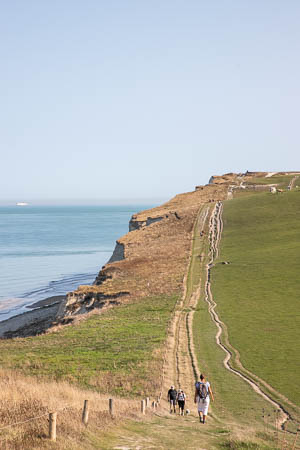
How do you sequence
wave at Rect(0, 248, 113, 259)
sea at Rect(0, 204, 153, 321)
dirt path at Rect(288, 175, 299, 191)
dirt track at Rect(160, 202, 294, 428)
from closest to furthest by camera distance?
1. dirt track at Rect(160, 202, 294, 428)
2. sea at Rect(0, 204, 153, 321)
3. dirt path at Rect(288, 175, 299, 191)
4. wave at Rect(0, 248, 113, 259)

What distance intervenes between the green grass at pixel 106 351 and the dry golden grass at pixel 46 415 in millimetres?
5900

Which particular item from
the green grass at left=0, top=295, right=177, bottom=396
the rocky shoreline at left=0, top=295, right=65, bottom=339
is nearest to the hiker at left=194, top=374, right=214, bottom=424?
the green grass at left=0, top=295, right=177, bottom=396

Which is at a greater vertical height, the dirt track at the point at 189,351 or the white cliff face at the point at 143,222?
the white cliff face at the point at 143,222

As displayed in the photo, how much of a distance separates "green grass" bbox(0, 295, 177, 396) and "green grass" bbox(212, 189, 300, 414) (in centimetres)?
578

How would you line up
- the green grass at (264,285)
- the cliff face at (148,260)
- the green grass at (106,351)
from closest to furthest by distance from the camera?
the green grass at (106,351) < the green grass at (264,285) < the cliff face at (148,260)

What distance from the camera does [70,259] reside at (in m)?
134

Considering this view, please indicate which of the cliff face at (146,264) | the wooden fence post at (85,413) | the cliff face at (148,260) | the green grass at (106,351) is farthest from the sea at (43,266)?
the wooden fence post at (85,413)

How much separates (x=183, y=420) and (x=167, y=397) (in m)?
4.48

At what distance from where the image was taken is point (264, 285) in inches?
2004

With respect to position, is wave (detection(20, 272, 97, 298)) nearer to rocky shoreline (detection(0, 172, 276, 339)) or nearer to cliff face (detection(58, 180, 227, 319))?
rocky shoreline (detection(0, 172, 276, 339))

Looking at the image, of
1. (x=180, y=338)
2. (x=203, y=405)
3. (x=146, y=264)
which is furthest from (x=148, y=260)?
(x=203, y=405)

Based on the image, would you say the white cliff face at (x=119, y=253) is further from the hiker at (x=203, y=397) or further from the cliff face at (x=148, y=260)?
the hiker at (x=203, y=397)

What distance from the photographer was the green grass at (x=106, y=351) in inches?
1179

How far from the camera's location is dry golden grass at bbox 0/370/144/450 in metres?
15.0
